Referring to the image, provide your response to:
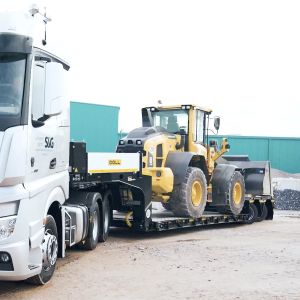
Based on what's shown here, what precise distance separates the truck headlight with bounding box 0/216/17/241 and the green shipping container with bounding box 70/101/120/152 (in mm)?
18672

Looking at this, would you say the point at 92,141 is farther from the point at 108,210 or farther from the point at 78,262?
the point at 78,262

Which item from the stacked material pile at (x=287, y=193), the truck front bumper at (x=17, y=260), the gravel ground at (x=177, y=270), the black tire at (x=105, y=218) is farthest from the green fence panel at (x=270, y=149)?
the truck front bumper at (x=17, y=260)

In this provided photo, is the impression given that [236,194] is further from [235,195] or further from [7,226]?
[7,226]

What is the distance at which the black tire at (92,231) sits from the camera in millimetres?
8914

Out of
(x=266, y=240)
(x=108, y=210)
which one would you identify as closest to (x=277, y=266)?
(x=266, y=240)

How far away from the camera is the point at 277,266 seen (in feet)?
26.2

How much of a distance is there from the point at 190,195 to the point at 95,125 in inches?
564

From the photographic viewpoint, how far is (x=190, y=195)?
462 inches

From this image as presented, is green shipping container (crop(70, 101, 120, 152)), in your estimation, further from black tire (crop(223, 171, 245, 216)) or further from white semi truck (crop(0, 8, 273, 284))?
white semi truck (crop(0, 8, 273, 284))

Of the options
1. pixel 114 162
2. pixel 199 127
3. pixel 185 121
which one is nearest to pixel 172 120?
pixel 185 121

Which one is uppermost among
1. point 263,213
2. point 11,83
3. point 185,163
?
point 11,83

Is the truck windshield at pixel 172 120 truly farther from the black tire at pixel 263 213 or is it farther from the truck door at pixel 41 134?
the truck door at pixel 41 134

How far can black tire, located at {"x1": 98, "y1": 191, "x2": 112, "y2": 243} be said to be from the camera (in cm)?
975

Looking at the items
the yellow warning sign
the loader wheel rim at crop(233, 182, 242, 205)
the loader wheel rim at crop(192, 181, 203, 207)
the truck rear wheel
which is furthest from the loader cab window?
the yellow warning sign
